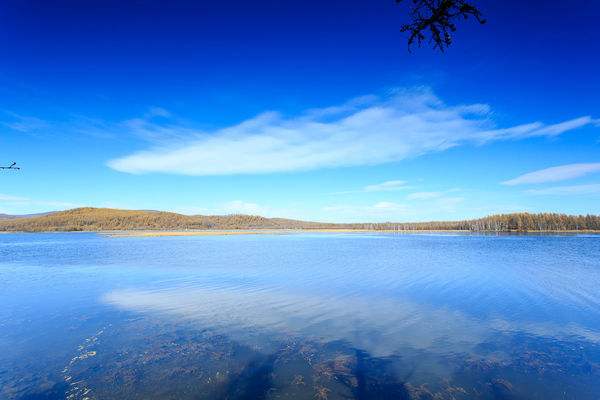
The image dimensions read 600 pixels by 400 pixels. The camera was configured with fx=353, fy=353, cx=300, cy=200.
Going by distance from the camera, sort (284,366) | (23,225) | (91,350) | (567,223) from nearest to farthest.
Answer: (284,366)
(91,350)
(567,223)
(23,225)

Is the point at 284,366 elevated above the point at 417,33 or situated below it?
below

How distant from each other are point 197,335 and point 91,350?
2570mm

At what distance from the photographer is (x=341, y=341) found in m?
9.35

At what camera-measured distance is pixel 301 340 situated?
30.8 feet

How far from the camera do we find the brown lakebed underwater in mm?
6750

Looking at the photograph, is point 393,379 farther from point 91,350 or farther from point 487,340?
point 91,350

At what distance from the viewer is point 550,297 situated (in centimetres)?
1504

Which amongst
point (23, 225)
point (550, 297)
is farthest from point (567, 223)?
point (23, 225)

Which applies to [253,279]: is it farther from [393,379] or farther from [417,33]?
[417,33]

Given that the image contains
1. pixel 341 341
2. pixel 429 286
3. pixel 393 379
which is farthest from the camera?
pixel 429 286

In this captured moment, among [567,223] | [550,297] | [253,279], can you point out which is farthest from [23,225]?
[567,223]

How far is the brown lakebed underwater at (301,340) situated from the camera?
6750 millimetres

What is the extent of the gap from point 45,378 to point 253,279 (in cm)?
1298

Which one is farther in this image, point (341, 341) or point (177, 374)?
point (341, 341)
